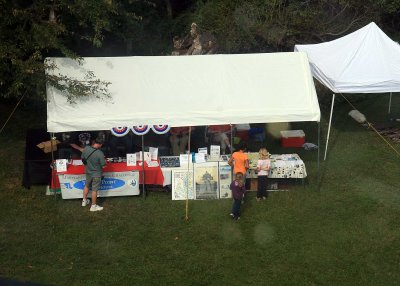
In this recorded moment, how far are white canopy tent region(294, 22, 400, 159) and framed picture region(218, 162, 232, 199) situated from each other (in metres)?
3.33

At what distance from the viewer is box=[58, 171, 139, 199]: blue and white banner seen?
10680mm

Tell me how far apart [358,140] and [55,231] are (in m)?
8.86

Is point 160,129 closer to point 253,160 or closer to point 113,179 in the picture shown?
point 113,179

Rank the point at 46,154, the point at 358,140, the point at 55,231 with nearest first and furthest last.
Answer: the point at 55,231, the point at 46,154, the point at 358,140

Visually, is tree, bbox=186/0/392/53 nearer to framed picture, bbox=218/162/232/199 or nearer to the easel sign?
framed picture, bbox=218/162/232/199

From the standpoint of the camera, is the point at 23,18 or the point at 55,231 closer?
the point at 55,231

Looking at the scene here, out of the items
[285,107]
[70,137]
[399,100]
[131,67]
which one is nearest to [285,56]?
[285,107]

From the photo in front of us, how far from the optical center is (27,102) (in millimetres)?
16453

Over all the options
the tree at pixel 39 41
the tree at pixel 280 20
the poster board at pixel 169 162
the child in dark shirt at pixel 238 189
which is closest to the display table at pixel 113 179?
the poster board at pixel 169 162

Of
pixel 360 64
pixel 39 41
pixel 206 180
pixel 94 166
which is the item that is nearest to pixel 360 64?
pixel 360 64

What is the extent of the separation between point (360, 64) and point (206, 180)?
196 inches

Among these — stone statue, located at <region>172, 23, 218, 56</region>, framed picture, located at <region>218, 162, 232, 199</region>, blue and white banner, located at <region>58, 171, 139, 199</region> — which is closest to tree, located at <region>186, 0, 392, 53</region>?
stone statue, located at <region>172, 23, 218, 56</region>

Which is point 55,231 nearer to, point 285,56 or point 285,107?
point 285,107

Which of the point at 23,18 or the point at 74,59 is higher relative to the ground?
the point at 23,18
